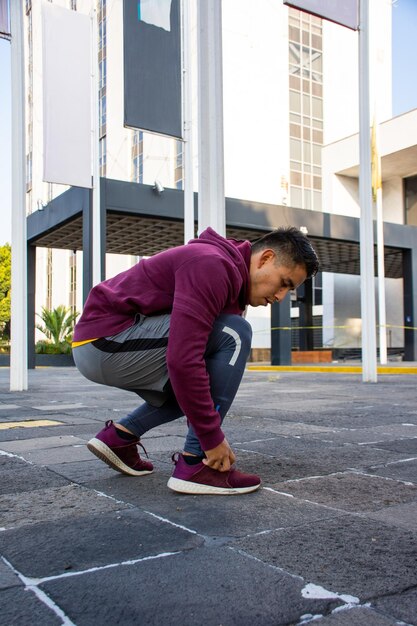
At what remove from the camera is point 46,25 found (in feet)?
32.6

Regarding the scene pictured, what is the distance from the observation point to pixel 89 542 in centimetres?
180

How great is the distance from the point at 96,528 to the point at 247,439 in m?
1.95

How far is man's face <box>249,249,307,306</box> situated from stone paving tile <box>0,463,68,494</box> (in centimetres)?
118

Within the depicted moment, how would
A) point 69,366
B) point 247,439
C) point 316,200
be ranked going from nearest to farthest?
point 247,439, point 69,366, point 316,200

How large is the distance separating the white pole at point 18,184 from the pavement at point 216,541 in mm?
4762

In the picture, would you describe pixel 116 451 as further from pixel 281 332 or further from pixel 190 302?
pixel 281 332

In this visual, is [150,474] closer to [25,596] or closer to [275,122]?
[25,596]

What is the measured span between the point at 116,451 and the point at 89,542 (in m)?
0.89

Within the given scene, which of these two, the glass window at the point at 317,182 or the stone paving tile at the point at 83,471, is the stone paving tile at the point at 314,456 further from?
the glass window at the point at 317,182

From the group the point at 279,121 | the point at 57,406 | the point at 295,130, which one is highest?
the point at 279,121

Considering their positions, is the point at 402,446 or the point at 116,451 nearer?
the point at 116,451

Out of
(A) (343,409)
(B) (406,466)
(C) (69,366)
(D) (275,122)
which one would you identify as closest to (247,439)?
(B) (406,466)

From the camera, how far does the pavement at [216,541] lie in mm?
→ 1362

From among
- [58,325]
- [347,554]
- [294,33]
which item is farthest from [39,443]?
[294,33]
